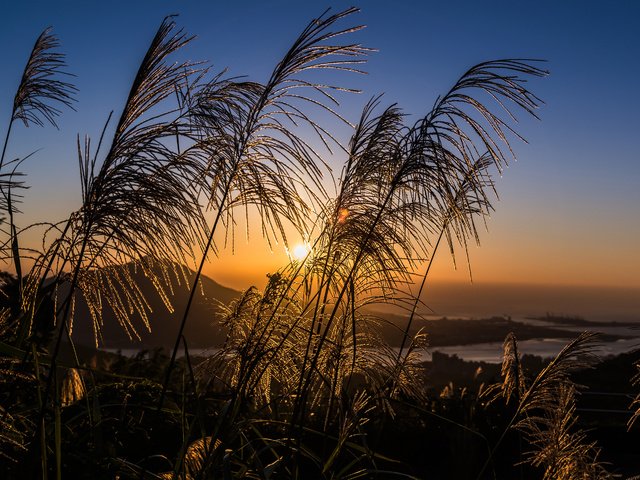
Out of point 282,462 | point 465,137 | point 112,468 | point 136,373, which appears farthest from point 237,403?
point 136,373

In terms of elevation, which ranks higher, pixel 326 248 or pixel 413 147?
pixel 413 147

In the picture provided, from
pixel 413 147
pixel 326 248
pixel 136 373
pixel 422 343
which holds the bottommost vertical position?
pixel 136 373

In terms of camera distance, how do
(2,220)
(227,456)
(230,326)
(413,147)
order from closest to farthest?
1. (227,456)
2. (413,147)
3. (230,326)
4. (2,220)

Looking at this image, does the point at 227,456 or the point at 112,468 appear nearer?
the point at 227,456

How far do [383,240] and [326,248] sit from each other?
0.38m

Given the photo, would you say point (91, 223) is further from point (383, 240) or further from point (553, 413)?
point (553, 413)

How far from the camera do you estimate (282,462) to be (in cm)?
255

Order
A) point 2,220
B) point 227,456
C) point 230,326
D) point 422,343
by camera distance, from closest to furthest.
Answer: point 227,456 → point 230,326 → point 2,220 → point 422,343

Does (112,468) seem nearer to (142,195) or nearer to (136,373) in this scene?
(142,195)

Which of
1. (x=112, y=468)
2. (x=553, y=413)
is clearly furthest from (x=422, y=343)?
(x=112, y=468)

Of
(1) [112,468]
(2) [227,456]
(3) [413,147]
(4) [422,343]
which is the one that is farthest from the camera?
(4) [422,343]

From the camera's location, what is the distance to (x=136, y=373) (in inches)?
269

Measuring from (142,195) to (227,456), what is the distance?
103 centimetres

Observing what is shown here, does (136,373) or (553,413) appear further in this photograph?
(136,373)
